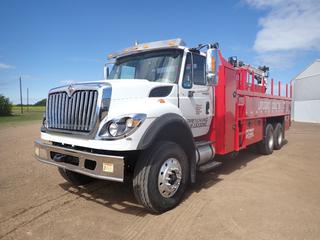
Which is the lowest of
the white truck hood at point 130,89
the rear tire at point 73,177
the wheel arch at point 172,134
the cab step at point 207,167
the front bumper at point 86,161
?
the rear tire at point 73,177

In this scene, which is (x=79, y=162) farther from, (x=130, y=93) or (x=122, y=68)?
(x=122, y=68)

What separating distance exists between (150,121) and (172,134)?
2.61 feet

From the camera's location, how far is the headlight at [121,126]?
11.3 ft

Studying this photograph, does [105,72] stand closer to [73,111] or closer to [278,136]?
[73,111]

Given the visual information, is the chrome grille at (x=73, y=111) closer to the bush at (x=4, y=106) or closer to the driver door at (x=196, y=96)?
the driver door at (x=196, y=96)

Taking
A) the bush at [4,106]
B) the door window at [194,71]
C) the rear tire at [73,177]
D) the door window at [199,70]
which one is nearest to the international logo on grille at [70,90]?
the rear tire at [73,177]

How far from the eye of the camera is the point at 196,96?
4949 millimetres

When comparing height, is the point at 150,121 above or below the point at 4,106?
below

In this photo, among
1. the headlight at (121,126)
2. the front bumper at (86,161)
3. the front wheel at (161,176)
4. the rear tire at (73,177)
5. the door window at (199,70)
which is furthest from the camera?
the rear tire at (73,177)

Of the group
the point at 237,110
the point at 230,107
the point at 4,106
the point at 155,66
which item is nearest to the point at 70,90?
the point at 155,66

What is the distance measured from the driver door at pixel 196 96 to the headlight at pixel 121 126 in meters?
1.29

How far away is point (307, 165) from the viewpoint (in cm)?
681

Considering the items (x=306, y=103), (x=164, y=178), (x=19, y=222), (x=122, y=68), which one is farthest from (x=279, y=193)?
(x=306, y=103)

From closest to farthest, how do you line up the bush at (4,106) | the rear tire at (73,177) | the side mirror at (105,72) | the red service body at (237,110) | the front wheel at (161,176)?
the front wheel at (161,176)
the rear tire at (73,177)
the red service body at (237,110)
the side mirror at (105,72)
the bush at (4,106)
